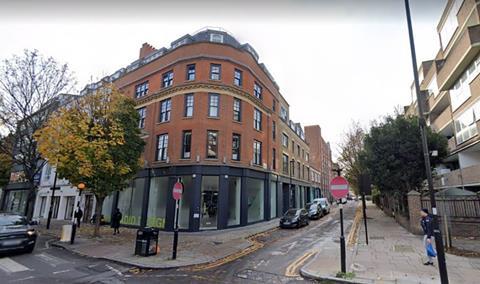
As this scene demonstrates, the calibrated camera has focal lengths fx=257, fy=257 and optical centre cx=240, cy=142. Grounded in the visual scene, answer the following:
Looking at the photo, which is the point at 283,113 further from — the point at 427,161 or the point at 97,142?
the point at 427,161

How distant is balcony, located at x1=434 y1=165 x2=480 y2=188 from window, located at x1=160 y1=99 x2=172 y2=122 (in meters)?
22.4

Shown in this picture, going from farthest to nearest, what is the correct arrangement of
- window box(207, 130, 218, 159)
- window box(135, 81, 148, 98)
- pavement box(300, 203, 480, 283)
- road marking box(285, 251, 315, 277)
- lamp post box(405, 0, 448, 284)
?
window box(135, 81, 148, 98) → window box(207, 130, 218, 159) → road marking box(285, 251, 315, 277) → pavement box(300, 203, 480, 283) → lamp post box(405, 0, 448, 284)

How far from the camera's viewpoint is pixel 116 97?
16.7 m

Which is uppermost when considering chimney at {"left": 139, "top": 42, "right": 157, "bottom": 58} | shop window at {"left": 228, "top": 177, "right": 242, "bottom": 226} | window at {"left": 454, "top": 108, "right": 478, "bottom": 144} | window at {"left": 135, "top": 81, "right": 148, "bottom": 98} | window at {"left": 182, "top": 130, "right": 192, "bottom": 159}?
chimney at {"left": 139, "top": 42, "right": 157, "bottom": 58}

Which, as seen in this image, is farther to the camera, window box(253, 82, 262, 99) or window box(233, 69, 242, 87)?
window box(253, 82, 262, 99)

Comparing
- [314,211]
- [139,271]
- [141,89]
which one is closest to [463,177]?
[314,211]

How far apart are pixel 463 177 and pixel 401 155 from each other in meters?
5.36

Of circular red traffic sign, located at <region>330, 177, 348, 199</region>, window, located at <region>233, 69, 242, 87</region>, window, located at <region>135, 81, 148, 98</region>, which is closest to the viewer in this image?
circular red traffic sign, located at <region>330, 177, 348, 199</region>

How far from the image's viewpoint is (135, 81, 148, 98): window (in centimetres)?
2409

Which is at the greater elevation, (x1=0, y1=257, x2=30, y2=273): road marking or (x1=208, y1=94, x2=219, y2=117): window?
(x1=208, y1=94, x2=219, y2=117): window

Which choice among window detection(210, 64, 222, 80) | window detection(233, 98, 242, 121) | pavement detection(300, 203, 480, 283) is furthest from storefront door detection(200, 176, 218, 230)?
pavement detection(300, 203, 480, 283)

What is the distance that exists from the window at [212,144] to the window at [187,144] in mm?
1384

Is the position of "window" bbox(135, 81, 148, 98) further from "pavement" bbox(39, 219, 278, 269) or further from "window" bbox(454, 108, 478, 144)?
"window" bbox(454, 108, 478, 144)

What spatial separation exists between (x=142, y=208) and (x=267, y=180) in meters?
11.2
